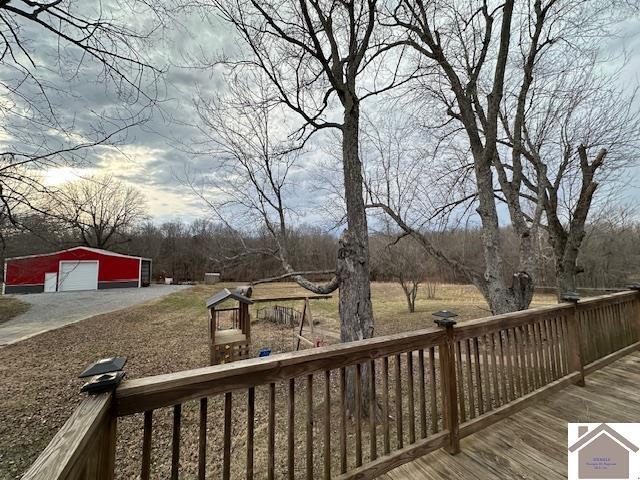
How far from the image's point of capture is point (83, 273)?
1997 centimetres

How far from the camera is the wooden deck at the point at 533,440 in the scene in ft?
5.98

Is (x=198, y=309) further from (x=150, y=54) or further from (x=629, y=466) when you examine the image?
(x=629, y=466)

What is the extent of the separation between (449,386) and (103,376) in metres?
2.14

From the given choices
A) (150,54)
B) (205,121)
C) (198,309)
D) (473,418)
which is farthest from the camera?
(198,309)

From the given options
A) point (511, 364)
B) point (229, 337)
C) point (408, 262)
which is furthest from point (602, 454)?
point (408, 262)

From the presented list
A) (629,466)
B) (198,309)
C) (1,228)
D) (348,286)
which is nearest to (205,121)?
(1,228)

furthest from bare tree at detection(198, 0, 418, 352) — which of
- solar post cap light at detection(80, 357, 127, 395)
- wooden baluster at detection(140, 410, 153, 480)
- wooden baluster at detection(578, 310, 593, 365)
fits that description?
solar post cap light at detection(80, 357, 127, 395)

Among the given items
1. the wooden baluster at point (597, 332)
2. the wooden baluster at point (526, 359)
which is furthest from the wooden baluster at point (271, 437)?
the wooden baluster at point (597, 332)

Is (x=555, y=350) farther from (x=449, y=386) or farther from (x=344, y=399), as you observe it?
(x=344, y=399)

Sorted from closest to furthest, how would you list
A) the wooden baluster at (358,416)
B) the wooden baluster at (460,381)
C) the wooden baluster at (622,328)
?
the wooden baluster at (358,416) → the wooden baluster at (460,381) → the wooden baluster at (622,328)

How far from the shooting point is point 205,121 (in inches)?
196

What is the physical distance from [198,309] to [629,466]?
46.0 ft

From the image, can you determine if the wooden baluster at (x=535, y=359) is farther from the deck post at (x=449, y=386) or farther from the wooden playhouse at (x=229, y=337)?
the wooden playhouse at (x=229, y=337)

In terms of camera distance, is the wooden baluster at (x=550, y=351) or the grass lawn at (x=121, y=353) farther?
the grass lawn at (x=121, y=353)
